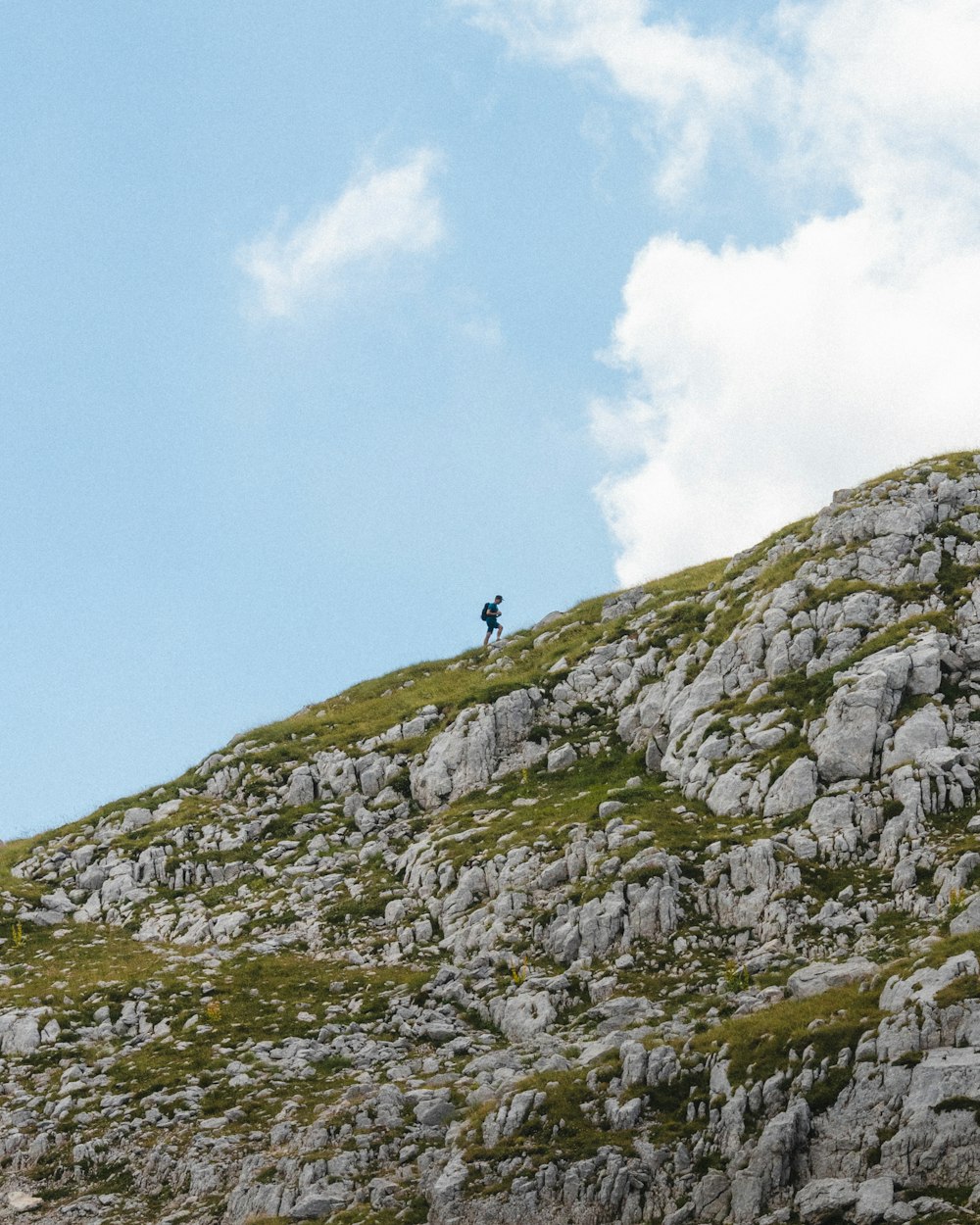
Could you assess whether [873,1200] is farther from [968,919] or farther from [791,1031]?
[968,919]

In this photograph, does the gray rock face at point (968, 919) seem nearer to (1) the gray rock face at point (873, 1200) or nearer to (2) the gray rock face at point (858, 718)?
(2) the gray rock face at point (858, 718)

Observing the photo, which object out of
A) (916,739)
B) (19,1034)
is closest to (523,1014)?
(916,739)

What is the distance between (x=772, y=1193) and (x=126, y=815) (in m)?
42.9

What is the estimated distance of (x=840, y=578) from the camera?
5088cm

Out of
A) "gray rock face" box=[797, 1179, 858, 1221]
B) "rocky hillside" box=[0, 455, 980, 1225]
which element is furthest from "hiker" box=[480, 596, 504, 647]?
"gray rock face" box=[797, 1179, 858, 1221]

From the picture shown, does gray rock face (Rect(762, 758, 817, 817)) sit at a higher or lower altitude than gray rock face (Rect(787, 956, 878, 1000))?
higher

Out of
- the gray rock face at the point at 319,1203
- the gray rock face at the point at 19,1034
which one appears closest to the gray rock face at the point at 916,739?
the gray rock face at the point at 319,1203

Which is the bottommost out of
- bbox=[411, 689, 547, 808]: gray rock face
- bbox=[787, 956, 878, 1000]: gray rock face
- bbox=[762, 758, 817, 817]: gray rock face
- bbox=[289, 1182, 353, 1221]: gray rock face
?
bbox=[289, 1182, 353, 1221]: gray rock face

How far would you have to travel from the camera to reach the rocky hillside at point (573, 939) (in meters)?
23.6

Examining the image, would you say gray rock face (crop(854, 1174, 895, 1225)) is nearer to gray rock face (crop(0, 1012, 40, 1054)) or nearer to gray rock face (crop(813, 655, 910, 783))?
gray rock face (crop(813, 655, 910, 783))

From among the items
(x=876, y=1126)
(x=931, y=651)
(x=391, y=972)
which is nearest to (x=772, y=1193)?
(x=876, y=1126)

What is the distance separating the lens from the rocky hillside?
23.6 m

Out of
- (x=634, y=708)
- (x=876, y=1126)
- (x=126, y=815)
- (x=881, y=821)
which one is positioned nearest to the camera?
(x=876, y=1126)

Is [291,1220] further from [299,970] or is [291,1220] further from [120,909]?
[120,909]
